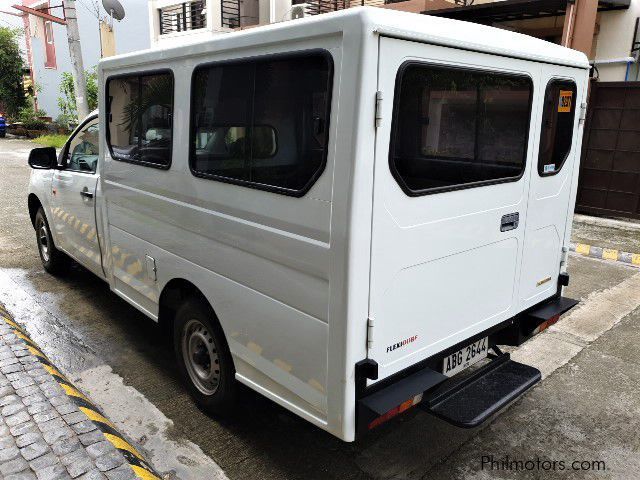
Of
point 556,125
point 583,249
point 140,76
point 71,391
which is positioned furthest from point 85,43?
point 556,125

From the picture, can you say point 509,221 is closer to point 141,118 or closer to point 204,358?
point 204,358

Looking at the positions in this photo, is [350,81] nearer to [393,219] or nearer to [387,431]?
[393,219]

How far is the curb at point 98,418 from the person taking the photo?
2.85 meters

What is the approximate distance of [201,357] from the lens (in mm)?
3502

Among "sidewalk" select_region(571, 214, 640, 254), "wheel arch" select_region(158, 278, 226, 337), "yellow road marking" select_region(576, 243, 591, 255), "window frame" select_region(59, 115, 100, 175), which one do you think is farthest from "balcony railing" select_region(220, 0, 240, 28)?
"wheel arch" select_region(158, 278, 226, 337)

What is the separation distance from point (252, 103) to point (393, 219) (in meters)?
0.96

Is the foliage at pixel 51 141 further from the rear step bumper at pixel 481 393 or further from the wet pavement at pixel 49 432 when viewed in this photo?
the rear step bumper at pixel 481 393

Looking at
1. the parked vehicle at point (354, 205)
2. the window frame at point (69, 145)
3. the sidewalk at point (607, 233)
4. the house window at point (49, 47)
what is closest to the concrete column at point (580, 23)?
the sidewalk at point (607, 233)

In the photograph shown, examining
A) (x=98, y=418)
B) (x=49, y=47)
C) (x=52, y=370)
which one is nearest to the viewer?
(x=98, y=418)

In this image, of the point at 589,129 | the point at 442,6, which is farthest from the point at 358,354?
the point at 442,6

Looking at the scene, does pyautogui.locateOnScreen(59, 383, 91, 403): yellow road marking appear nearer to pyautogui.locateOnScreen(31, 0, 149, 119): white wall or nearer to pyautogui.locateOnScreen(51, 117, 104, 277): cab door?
pyautogui.locateOnScreen(51, 117, 104, 277): cab door

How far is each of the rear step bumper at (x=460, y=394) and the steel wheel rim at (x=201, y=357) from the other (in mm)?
1210

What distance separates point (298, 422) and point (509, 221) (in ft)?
5.97

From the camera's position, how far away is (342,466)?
9.97ft
